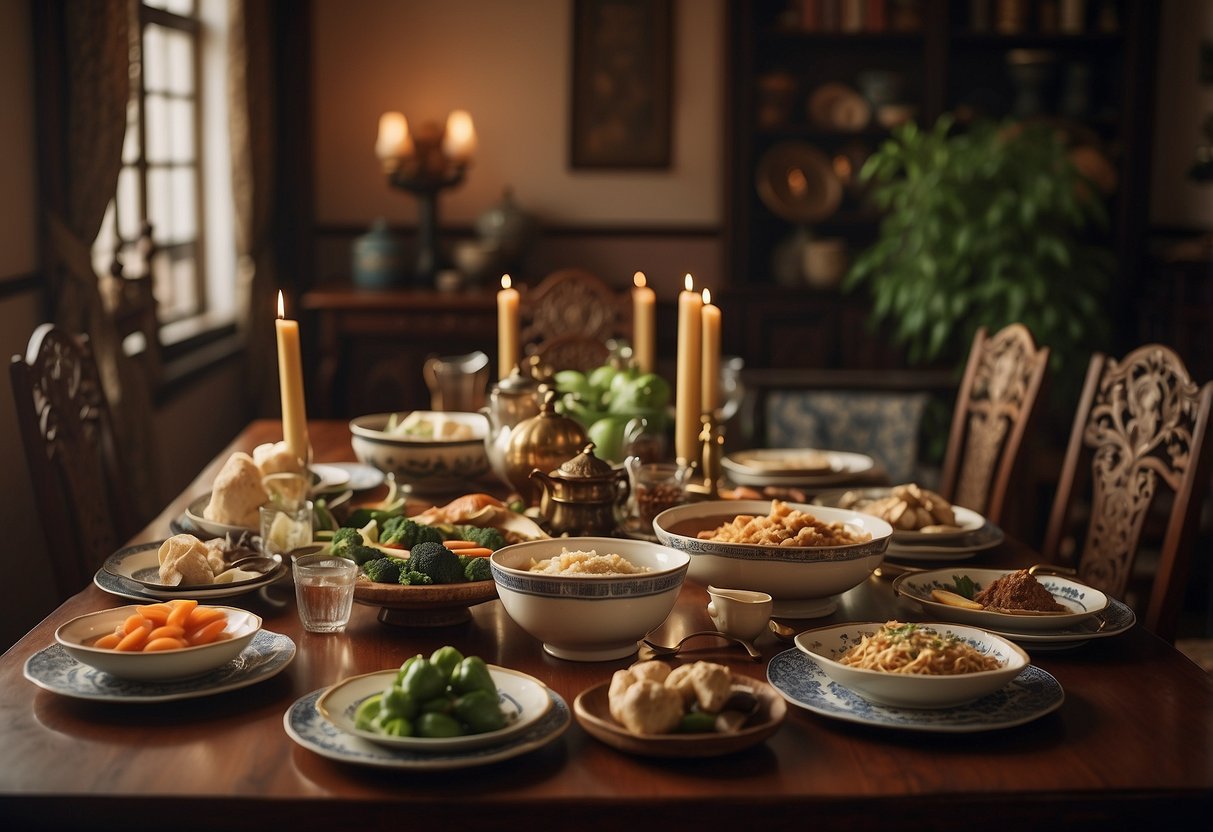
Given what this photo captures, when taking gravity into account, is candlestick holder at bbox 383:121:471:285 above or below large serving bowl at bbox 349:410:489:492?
above

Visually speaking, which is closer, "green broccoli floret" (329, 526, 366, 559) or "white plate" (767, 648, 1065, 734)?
"white plate" (767, 648, 1065, 734)

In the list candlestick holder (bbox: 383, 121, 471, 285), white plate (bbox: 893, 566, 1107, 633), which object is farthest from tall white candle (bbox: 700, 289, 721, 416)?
candlestick holder (bbox: 383, 121, 471, 285)

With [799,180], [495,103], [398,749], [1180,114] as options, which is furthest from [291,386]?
[1180,114]

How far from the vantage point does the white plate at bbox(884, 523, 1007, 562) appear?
204 centimetres

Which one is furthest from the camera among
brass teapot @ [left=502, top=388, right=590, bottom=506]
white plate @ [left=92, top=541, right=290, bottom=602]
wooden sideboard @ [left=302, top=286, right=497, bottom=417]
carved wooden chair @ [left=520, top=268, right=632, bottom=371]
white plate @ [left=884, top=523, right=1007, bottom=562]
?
wooden sideboard @ [left=302, top=286, right=497, bottom=417]

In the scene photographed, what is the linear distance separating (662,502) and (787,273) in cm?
347

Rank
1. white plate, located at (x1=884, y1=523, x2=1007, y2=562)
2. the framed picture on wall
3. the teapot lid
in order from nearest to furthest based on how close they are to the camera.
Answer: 1. the teapot lid
2. white plate, located at (x1=884, y1=523, x2=1007, y2=562)
3. the framed picture on wall

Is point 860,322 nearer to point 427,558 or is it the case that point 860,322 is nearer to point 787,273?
point 787,273

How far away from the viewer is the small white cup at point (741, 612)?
160 centimetres

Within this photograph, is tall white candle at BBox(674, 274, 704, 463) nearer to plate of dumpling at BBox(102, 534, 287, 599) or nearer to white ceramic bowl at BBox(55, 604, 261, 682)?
plate of dumpling at BBox(102, 534, 287, 599)

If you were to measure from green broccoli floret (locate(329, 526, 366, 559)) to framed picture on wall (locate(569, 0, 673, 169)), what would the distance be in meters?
3.90

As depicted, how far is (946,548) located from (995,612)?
42cm

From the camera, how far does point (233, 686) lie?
4.64 feet

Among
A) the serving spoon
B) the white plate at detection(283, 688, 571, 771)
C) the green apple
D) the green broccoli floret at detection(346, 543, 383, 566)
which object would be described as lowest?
the serving spoon
